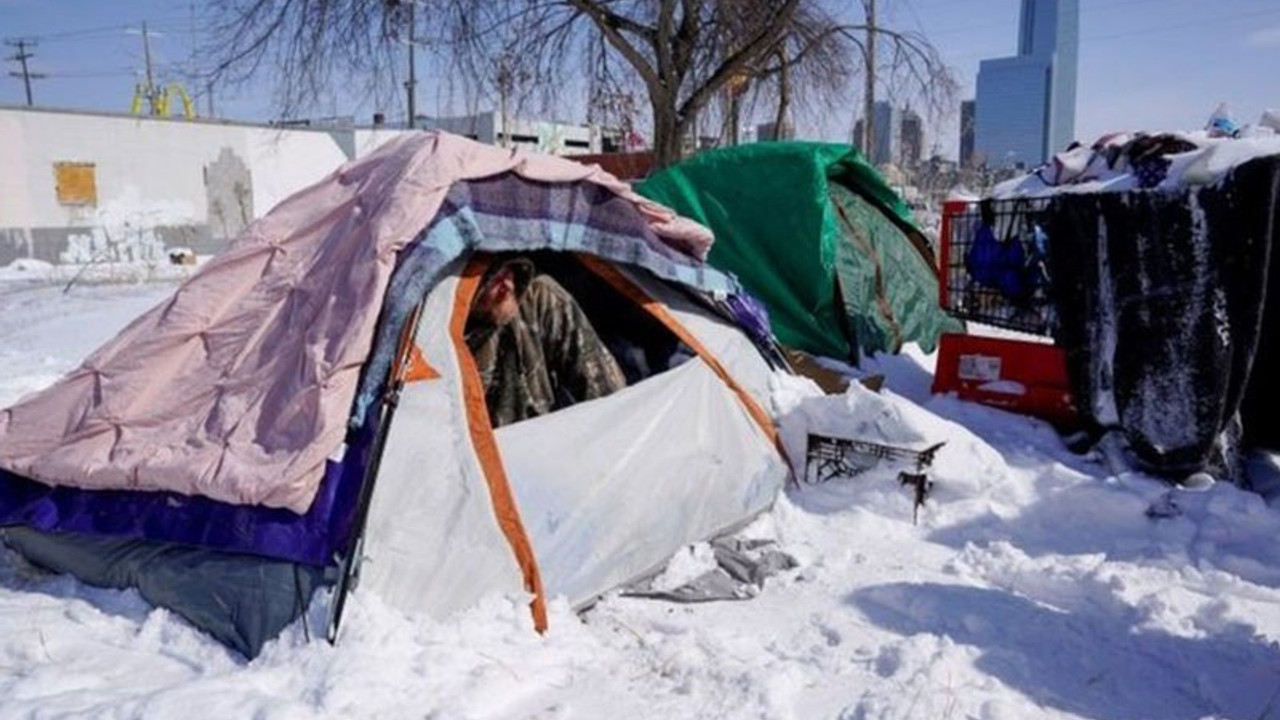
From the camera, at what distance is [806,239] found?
22.0 ft

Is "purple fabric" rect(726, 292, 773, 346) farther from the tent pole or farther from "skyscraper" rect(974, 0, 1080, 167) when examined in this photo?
"skyscraper" rect(974, 0, 1080, 167)

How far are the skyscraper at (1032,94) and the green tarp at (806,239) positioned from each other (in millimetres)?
31258

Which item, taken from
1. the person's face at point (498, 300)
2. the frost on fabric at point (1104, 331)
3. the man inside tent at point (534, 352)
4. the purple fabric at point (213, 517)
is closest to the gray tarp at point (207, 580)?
the purple fabric at point (213, 517)

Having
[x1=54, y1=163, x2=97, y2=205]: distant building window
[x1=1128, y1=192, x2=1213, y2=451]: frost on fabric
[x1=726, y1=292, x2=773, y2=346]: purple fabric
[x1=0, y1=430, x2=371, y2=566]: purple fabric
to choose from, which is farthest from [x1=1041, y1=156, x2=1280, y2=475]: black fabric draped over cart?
[x1=54, y1=163, x2=97, y2=205]: distant building window

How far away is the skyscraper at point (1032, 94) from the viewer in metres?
42.2

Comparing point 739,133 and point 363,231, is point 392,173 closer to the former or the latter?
point 363,231

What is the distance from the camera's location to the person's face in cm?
399

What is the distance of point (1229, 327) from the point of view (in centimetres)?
392

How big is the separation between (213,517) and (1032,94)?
52420 millimetres

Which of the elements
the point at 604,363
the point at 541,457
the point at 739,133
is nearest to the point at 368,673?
the point at 541,457

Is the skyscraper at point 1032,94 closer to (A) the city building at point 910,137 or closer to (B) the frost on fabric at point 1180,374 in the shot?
(A) the city building at point 910,137

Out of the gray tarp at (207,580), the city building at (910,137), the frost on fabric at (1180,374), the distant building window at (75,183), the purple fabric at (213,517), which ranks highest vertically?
the city building at (910,137)

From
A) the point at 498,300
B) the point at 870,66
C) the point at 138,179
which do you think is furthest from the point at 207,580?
the point at 138,179

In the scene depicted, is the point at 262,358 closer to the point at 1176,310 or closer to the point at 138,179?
the point at 1176,310
